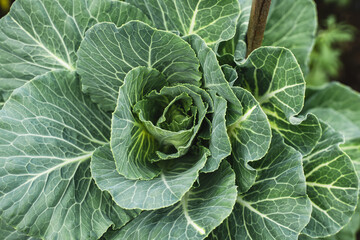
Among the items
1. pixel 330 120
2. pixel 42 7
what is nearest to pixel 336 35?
pixel 330 120

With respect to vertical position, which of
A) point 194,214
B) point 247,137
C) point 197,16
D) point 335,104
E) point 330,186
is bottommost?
point 335,104

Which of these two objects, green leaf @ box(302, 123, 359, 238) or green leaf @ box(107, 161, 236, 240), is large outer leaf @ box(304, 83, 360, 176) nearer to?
green leaf @ box(302, 123, 359, 238)

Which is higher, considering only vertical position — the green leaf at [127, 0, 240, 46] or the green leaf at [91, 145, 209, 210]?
the green leaf at [127, 0, 240, 46]

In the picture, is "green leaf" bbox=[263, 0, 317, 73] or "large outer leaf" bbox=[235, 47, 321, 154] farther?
"green leaf" bbox=[263, 0, 317, 73]

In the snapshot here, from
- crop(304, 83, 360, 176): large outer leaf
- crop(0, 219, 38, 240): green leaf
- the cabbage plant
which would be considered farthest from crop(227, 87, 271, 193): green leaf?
crop(0, 219, 38, 240): green leaf

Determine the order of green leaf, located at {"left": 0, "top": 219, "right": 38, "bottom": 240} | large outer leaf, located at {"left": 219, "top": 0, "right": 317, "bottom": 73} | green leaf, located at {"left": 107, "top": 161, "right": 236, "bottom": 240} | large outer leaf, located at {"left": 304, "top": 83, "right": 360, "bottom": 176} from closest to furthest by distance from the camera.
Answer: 1. green leaf, located at {"left": 107, "top": 161, "right": 236, "bottom": 240}
2. green leaf, located at {"left": 0, "top": 219, "right": 38, "bottom": 240}
3. large outer leaf, located at {"left": 219, "top": 0, "right": 317, "bottom": 73}
4. large outer leaf, located at {"left": 304, "top": 83, "right": 360, "bottom": 176}

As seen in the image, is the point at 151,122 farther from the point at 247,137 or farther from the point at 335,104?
the point at 335,104

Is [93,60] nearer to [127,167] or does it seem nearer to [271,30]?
[127,167]

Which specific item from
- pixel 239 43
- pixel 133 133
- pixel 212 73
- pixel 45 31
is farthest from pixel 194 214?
pixel 45 31
